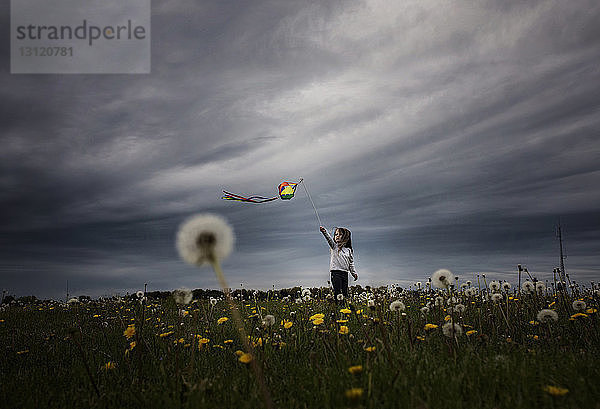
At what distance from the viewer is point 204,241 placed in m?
2.36

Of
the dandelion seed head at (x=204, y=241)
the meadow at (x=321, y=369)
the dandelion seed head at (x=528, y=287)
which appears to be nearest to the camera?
the dandelion seed head at (x=204, y=241)

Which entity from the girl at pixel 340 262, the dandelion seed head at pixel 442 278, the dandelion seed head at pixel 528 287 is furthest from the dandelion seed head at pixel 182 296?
the girl at pixel 340 262

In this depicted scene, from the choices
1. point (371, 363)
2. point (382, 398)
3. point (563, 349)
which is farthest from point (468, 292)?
point (382, 398)

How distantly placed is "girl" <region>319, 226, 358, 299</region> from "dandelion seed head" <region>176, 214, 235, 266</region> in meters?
10.4

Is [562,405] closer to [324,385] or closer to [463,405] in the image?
[463,405]

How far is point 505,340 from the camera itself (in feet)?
17.5

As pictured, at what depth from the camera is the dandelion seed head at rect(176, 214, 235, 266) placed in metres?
2.34

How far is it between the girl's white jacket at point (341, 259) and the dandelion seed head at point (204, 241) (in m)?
10.5

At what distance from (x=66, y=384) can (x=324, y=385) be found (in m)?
3.11

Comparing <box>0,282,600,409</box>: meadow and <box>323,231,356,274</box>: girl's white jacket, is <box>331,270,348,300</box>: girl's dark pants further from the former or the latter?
<box>0,282,600,409</box>: meadow

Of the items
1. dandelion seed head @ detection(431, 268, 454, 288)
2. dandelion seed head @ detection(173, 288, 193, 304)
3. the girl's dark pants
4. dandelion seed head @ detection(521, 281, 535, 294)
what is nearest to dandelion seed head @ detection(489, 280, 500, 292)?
dandelion seed head @ detection(521, 281, 535, 294)

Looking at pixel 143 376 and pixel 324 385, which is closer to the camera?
pixel 324 385

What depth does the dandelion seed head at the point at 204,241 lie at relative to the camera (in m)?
2.34

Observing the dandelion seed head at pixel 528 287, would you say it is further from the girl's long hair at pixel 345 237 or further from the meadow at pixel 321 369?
the girl's long hair at pixel 345 237
